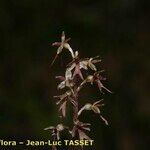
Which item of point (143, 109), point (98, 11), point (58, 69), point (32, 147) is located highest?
point (98, 11)

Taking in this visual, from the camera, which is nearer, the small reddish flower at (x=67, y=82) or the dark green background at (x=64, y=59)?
the small reddish flower at (x=67, y=82)

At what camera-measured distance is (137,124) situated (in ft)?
10.1

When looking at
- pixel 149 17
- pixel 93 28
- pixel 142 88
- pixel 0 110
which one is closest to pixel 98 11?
pixel 93 28

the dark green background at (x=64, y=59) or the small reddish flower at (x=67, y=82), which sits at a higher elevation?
the dark green background at (x=64, y=59)

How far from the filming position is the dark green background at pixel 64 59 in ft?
9.96

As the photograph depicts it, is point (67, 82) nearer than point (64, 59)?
Yes

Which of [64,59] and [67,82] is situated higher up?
[64,59]

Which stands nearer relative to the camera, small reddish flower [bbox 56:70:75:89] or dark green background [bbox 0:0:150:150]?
small reddish flower [bbox 56:70:75:89]

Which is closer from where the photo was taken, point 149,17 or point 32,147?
point 32,147

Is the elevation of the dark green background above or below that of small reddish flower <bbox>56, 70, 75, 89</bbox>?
above

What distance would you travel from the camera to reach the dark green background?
3037 mm

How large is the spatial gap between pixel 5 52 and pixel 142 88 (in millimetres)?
786

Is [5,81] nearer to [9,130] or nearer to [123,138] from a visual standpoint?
[9,130]

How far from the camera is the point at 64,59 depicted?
3141 millimetres
